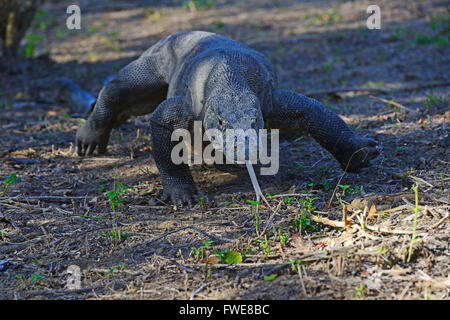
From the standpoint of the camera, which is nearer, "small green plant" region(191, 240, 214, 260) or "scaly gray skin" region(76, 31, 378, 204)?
"small green plant" region(191, 240, 214, 260)

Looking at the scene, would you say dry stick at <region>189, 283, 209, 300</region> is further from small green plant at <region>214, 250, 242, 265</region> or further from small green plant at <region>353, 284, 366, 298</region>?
small green plant at <region>353, 284, 366, 298</region>

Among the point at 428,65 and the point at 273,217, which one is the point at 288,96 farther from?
the point at 428,65

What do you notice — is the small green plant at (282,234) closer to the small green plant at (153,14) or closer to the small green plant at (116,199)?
the small green plant at (116,199)

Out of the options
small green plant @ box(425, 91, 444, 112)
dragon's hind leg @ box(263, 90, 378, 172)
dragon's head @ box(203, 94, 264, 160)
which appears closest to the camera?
dragon's head @ box(203, 94, 264, 160)

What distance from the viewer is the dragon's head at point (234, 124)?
10.5 ft

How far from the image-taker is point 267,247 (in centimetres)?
295

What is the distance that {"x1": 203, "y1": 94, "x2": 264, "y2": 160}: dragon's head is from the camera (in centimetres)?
319

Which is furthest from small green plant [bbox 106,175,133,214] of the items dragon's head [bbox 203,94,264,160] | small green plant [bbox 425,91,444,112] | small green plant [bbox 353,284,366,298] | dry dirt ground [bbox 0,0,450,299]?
small green plant [bbox 425,91,444,112]

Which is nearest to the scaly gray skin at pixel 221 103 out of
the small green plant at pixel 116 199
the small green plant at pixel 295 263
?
the small green plant at pixel 116 199

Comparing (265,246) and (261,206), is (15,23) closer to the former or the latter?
(261,206)

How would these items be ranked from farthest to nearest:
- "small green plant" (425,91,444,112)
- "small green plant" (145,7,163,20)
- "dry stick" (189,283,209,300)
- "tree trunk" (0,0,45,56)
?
1. "small green plant" (145,7,163,20)
2. "tree trunk" (0,0,45,56)
3. "small green plant" (425,91,444,112)
4. "dry stick" (189,283,209,300)

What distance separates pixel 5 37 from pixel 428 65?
18.1ft

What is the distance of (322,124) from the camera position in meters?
4.15

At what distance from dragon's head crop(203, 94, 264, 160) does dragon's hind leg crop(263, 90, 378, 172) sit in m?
0.61
